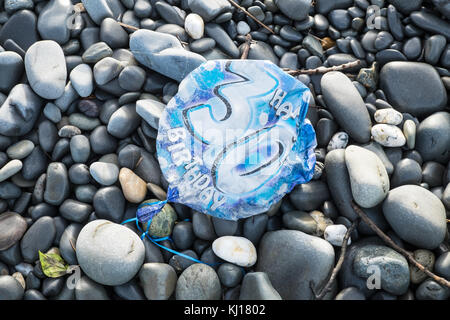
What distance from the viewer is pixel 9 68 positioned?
92.2 inches

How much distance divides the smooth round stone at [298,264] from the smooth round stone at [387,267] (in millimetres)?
154

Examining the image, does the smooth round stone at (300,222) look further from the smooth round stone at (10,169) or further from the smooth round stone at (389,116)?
the smooth round stone at (10,169)

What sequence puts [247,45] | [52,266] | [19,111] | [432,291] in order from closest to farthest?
[432,291], [52,266], [19,111], [247,45]

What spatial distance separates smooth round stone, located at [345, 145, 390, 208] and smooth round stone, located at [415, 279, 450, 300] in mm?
462

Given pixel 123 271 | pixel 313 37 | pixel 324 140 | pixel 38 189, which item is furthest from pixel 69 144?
pixel 313 37

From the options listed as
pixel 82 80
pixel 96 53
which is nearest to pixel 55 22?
pixel 96 53

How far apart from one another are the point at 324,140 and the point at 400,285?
0.90 meters

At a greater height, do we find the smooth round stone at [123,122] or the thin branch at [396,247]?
the smooth round stone at [123,122]

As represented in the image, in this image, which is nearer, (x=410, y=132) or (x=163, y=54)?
(x=410, y=132)

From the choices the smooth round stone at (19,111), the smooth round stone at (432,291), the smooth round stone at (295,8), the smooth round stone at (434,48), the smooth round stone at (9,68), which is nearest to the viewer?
the smooth round stone at (432,291)

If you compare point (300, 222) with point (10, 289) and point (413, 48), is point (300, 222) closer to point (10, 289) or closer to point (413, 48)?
point (413, 48)

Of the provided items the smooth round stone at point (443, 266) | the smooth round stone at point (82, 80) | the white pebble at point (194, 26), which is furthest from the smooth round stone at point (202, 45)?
the smooth round stone at point (443, 266)

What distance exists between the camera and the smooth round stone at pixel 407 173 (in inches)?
87.4

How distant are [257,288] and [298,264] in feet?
0.86
